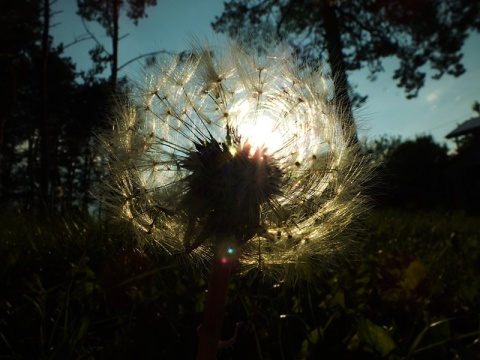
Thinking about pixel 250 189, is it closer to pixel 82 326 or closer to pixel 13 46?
pixel 82 326

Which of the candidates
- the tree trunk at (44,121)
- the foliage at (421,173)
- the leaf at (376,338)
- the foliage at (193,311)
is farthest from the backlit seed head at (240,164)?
the foliage at (421,173)

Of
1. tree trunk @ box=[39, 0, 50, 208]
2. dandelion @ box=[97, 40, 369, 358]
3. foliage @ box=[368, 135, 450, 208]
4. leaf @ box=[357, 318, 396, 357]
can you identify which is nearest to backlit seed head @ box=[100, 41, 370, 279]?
dandelion @ box=[97, 40, 369, 358]

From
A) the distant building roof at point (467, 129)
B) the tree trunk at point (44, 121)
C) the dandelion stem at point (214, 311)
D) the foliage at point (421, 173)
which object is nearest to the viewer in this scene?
the dandelion stem at point (214, 311)

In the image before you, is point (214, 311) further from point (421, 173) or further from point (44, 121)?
point (421, 173)

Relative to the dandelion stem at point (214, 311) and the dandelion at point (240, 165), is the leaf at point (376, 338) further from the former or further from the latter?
the dandelion stem at point (214, 311)

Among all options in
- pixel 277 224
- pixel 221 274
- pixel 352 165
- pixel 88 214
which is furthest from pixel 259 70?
pixel 88 214

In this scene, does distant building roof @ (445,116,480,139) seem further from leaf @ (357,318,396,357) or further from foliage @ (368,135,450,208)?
leaf @ (357,318,396,357)

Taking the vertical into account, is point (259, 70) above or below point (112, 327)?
above
